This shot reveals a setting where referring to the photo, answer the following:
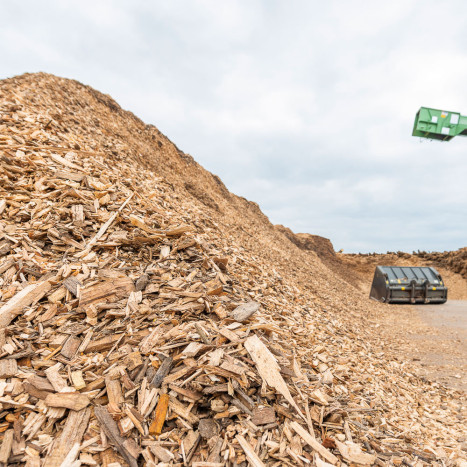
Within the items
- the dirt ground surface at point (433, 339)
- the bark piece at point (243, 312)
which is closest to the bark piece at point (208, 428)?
the bark piece at point (243, 312)

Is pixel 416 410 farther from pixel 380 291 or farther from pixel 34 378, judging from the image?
pixel 380 291

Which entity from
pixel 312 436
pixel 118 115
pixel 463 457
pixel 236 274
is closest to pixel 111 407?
pixel 312 436

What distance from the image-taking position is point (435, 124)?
14023 mm

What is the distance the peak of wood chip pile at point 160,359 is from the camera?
2.29 meters

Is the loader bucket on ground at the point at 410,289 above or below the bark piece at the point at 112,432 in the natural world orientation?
above

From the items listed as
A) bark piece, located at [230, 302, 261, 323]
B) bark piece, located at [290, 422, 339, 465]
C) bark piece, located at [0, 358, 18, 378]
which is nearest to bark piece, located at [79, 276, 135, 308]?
bark piece, located at [0, 358, 18, 378]

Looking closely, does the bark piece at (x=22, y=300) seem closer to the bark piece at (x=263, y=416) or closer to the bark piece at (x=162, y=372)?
the bark piece at (x=162, y=372)

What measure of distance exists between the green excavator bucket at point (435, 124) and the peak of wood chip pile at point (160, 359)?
11.9 meters

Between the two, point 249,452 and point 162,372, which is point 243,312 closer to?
point 162,372

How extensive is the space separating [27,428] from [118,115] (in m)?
12.8

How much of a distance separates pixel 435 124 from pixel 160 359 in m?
16.0

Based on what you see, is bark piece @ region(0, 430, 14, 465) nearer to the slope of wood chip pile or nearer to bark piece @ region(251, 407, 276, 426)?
bark piece @ region(251, 407, 276, 426)

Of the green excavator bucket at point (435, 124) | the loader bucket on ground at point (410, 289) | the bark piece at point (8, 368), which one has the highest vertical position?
the green excavator bucket at point (435, 124)

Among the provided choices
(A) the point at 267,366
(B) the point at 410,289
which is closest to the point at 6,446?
(A) the point at 267,366
